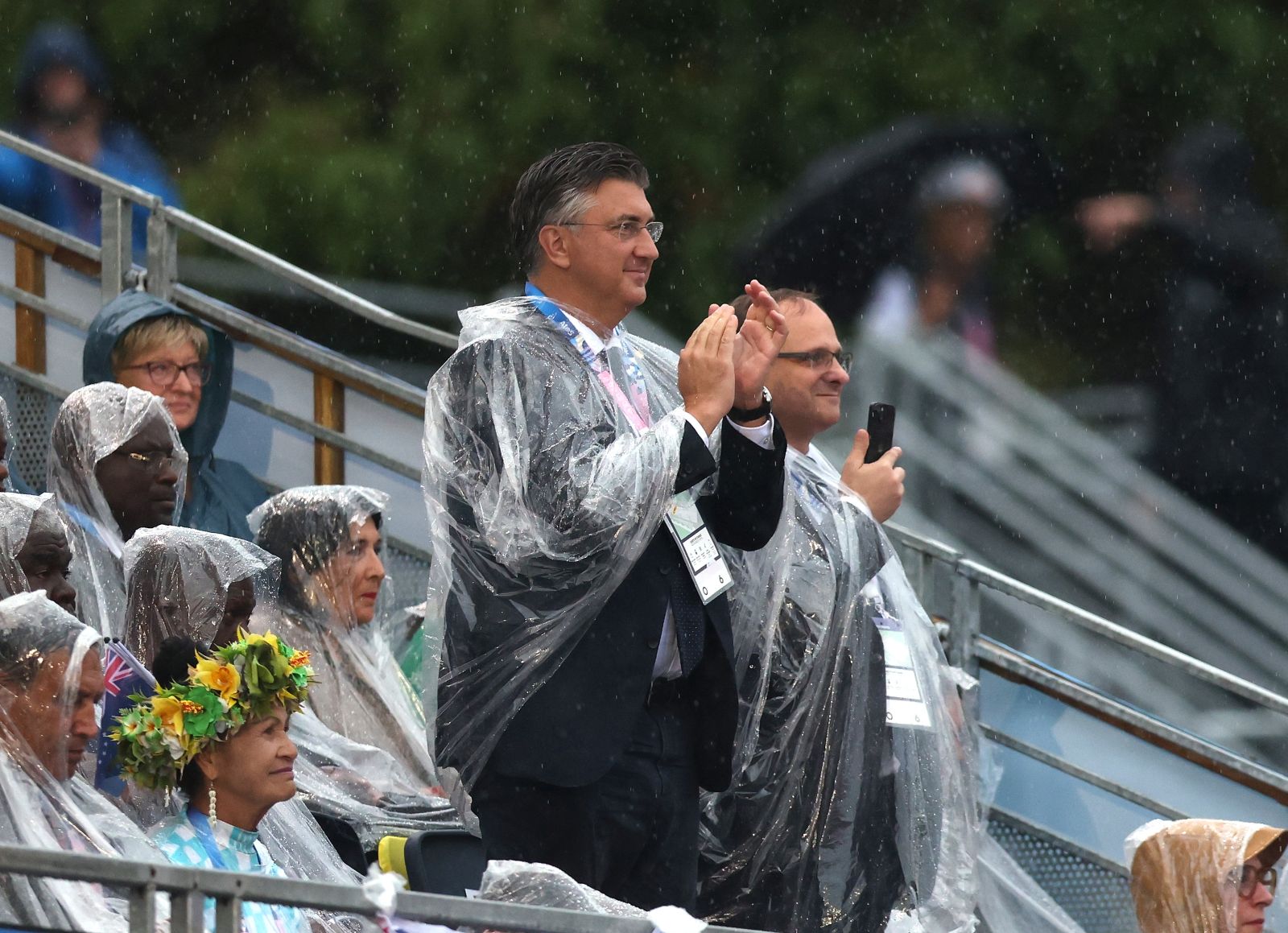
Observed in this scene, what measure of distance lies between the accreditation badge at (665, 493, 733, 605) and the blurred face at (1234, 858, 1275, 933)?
112 centimetres

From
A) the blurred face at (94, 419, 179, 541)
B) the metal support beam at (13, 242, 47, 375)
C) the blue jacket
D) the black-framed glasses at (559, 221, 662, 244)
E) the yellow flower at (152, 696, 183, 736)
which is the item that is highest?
the metal support beam at (13, 242, 47, 375)

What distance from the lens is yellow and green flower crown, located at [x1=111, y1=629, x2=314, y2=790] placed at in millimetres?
3850

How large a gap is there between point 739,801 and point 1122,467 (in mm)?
4297

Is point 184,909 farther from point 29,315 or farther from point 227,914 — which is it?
point 29,315

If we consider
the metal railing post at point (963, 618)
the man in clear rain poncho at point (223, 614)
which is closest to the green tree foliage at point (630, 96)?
the metal railing post at point (963, 618)

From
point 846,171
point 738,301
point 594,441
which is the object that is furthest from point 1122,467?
point 594,441

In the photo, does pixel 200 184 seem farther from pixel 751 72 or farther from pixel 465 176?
pixel 751 72

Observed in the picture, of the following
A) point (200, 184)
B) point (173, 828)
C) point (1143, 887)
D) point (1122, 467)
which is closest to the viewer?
point (173, 828)

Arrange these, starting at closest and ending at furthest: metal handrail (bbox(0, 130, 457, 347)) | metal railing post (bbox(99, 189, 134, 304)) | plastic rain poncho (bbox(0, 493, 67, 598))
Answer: plastic rain poncho (bbox(0, 493, 67, 598))
metal handrail (bbox(0, 130, 457, 347))
metal railing post (bbox(99, 189, 134, 304))

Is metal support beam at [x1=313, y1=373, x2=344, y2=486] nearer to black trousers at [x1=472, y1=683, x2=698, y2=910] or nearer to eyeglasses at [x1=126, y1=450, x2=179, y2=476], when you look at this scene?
eyeglasses at [x1=126, y1=450, x2=179, y2=476]

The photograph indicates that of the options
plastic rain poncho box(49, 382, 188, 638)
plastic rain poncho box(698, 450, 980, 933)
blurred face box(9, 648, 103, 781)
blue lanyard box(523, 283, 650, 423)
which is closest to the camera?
blurred face box(9, 648, 103, 781)

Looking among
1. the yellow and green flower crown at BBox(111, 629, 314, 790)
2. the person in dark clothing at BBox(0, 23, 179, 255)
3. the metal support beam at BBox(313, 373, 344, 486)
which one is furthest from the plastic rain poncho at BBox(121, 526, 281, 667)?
the person in dark clothing at BBox(0, 23, 179, 255)

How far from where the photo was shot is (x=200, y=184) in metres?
9.15

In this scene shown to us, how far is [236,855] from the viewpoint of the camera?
12.8 feet
